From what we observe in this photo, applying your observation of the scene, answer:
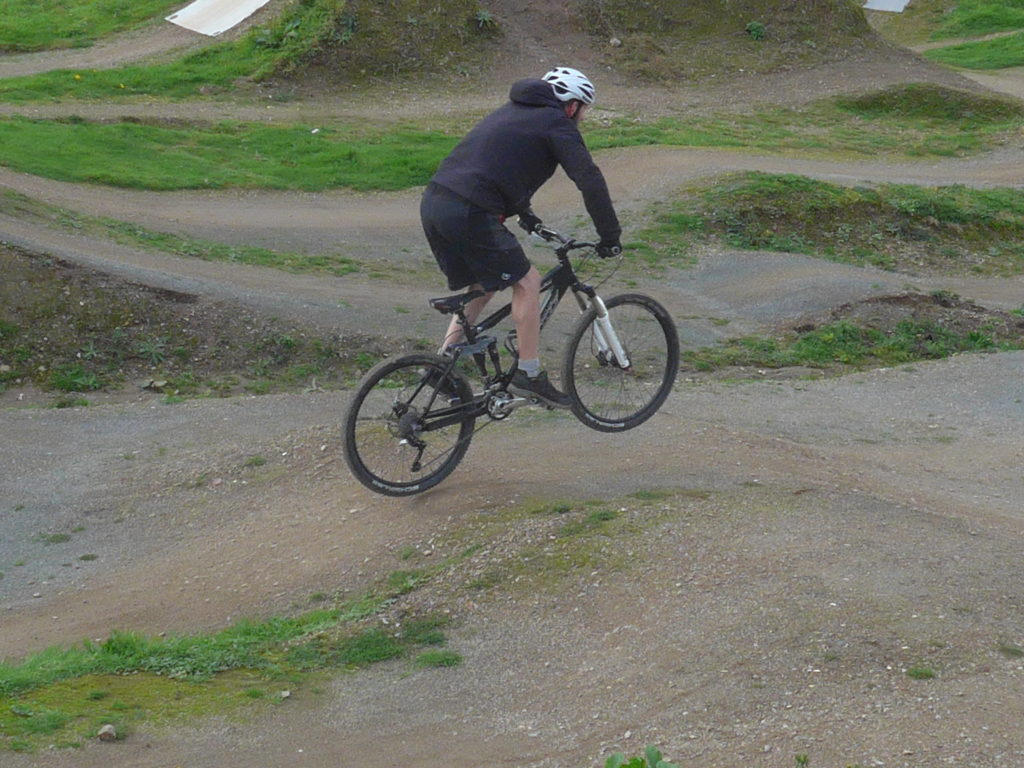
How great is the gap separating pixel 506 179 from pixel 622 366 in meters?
1.64

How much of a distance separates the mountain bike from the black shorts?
218 millimetres

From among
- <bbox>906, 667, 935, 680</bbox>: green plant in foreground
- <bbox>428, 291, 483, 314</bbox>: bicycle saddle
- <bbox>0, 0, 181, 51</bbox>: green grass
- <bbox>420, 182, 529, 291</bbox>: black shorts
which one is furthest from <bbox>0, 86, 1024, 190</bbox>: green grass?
<bbox>906, 667, 935, 680</bbox>: green plant in foreground

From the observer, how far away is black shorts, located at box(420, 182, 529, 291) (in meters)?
6.82

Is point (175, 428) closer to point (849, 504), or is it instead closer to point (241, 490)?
point (241, 490)

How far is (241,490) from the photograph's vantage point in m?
8.21

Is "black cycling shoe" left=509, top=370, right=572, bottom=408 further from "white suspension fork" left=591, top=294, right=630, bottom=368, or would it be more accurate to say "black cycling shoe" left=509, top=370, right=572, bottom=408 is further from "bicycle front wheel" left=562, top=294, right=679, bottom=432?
"white suspension fork" left=591, top=294, right=630, bottom=368

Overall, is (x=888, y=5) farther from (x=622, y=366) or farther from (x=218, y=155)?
(x=622, y=366)

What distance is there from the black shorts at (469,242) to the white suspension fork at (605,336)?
0.76 m

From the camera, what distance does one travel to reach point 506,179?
678cm

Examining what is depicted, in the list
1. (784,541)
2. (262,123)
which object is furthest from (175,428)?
(262,123)

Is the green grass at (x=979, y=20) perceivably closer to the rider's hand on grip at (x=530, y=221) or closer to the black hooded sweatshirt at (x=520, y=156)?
the rider's hand on grip at (x=530, y=221)

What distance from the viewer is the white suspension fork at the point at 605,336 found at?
7.61 metres

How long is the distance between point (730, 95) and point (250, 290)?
1721cm

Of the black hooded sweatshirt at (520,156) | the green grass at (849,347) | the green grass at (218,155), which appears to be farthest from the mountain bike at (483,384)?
the green grass at (218,155)
